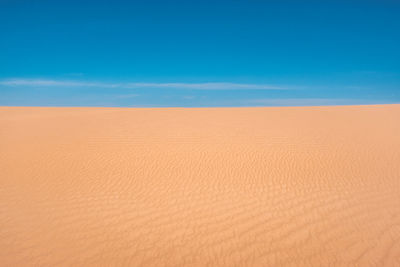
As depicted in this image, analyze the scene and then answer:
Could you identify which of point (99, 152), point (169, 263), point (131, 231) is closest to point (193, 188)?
point (131, 231)

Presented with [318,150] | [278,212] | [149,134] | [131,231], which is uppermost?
[149,134]

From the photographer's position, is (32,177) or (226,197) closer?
(226,197)

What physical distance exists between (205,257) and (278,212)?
233 centimetres

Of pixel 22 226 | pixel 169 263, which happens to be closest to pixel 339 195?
pixel 169 263

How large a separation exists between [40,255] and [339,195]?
7.27 meters

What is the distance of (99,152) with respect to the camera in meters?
10.6

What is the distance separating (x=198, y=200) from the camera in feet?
22.2

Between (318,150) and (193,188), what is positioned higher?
(318,150)

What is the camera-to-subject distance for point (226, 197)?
691 cm

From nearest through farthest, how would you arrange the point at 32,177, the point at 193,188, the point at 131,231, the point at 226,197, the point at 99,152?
the point at 131,231
the point at 226,197
the point at 193,188
the point at 32,177
the point at 99,152

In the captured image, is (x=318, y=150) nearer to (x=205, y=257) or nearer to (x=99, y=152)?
(x=205, y=257)

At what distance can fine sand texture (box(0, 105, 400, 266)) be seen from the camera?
15.7 ft

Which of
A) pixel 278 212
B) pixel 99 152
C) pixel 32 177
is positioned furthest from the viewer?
pixel 99 152

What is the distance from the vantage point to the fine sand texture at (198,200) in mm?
4797
